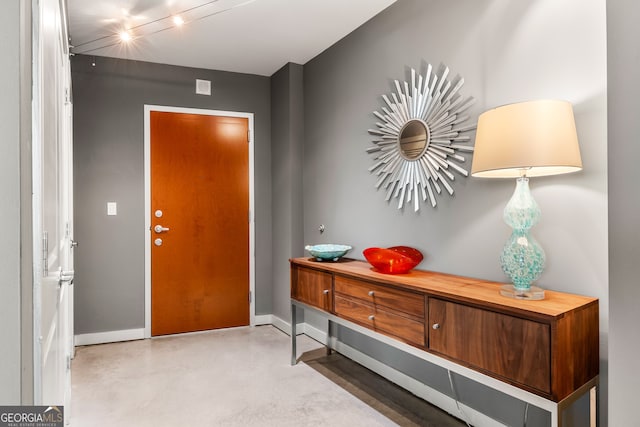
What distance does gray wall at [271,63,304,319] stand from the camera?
3873 millimetres

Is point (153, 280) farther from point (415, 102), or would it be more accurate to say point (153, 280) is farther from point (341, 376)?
point (415, 102)

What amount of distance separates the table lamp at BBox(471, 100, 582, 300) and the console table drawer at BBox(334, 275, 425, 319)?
0.41 m

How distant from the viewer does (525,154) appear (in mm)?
1528

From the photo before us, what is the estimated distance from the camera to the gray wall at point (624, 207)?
896mm

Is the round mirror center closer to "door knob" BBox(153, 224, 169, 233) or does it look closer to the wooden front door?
the wooden front door

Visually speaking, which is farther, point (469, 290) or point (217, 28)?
point (217, 28)

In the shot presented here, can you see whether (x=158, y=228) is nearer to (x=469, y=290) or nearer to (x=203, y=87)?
(x=203, y=87)

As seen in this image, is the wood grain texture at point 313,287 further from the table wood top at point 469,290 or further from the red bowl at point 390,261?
the red bowl at point 390,261

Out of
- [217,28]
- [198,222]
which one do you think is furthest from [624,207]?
[198,222]

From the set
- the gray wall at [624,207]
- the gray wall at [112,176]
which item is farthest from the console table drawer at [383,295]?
the gray wall at [112,176]

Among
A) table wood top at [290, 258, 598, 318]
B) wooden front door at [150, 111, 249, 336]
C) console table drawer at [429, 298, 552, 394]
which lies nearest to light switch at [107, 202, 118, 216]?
wooden front door at [150, 111, 249, 336]

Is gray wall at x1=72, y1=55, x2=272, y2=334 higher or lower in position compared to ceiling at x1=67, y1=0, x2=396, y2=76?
lower

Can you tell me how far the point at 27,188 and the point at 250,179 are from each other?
3.55 metres

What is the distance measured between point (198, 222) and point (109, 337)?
49.4 inches
